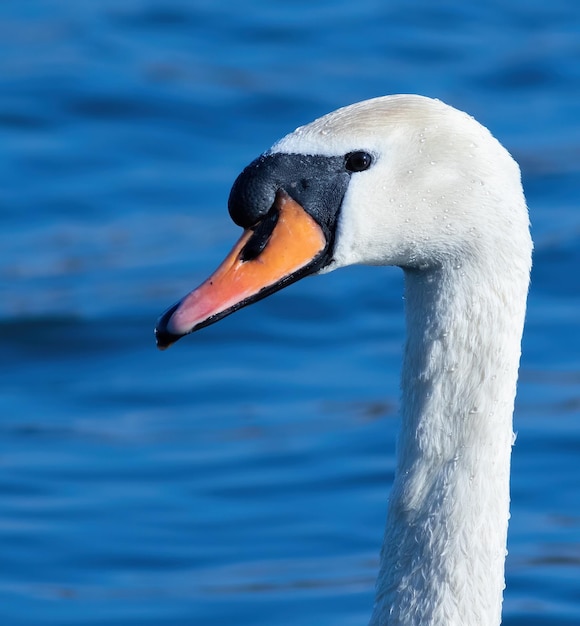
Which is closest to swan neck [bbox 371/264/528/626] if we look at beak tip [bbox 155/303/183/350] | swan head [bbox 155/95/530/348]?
swan head [bbox 155/95/530/348]

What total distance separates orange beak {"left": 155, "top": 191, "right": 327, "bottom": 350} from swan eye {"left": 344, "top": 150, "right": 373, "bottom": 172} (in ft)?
0.56

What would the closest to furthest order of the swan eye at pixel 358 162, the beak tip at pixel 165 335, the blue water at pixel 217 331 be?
the beak tip at pixel 165 335, the swan eye at pixel 358 162, the blue water at pixel 217 331

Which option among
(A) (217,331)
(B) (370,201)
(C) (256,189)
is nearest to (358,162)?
(B) (370,201)

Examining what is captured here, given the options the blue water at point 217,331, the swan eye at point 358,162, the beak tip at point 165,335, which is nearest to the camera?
the beak tip at point 165,335

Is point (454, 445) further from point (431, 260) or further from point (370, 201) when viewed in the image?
point (370, 201)

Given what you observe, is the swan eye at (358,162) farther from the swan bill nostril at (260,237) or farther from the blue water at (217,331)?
the blue water at (217,331)

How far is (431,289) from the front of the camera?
15.4ft

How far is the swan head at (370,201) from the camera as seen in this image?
4.55 metres

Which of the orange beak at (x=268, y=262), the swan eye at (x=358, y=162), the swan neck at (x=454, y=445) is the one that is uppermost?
the swan eye at (x=358, y=162)

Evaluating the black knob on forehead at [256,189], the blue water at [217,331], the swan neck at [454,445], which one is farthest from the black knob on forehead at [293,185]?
the blue water at [217,331]

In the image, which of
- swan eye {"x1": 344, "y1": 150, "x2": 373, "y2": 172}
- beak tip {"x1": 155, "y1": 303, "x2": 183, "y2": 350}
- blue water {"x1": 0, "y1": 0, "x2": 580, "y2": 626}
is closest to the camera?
beak tip {"x1": 155, "y1": 303, "x2": 183, "y2": 350}

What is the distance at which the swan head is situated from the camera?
4.55 meters

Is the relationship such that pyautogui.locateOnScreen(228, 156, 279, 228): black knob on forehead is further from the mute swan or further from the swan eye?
the swan eye

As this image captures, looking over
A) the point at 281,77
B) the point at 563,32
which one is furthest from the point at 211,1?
the point at 563,32
